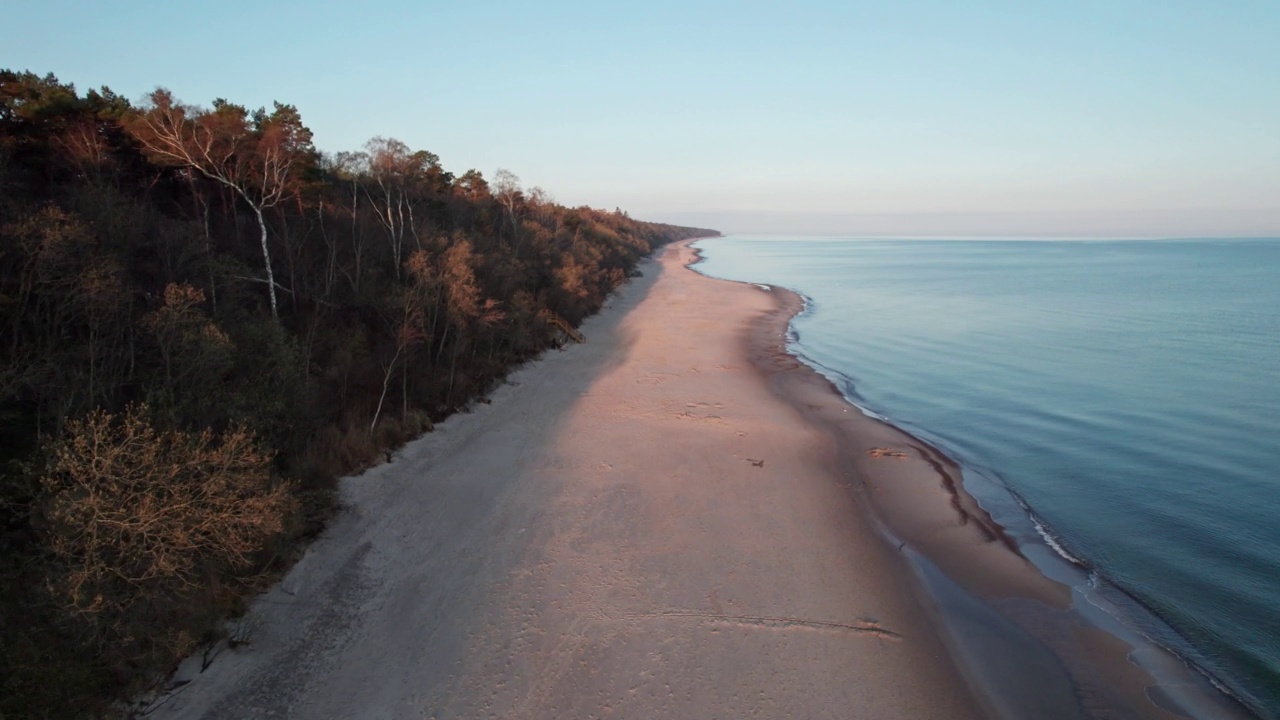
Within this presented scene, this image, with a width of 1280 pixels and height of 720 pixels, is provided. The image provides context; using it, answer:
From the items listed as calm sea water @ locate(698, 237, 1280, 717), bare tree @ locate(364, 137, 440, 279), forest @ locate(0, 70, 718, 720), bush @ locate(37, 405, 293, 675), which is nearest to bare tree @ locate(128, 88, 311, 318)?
forest @ locate(0, 70, 718, 720)

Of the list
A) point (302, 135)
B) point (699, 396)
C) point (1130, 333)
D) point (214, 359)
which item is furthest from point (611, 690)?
point (1130, 333)

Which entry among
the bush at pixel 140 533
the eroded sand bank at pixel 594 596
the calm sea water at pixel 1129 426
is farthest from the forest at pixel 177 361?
the calm sea water at pixel 1129 426

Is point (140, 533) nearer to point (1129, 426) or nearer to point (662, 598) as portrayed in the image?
point (662, 598)

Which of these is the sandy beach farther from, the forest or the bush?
the forest

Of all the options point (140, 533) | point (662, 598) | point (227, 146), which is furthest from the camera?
point (227, 146)

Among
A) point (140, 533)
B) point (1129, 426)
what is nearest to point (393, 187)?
point (140, 533)

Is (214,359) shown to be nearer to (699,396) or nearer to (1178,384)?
(699,396)
